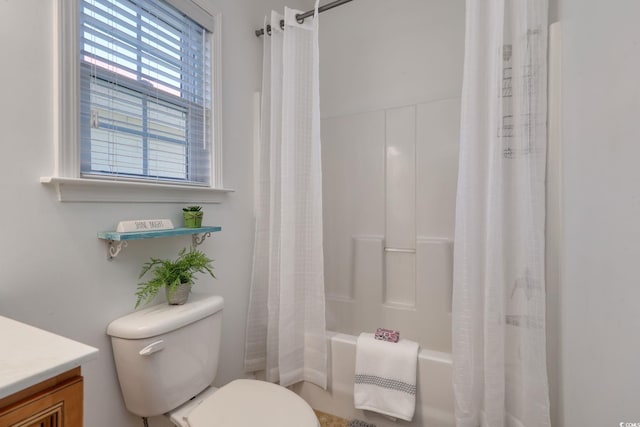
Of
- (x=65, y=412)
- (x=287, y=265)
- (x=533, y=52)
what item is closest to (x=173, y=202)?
(x=287, y=265)

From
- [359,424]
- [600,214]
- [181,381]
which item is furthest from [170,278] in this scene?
[600,214]

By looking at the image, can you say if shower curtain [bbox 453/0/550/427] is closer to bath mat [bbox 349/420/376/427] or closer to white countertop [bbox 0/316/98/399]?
bath mat [bbox 349/420/376/427]

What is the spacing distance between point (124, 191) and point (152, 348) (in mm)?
566

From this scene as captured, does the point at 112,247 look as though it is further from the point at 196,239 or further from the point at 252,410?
the point at 252,410

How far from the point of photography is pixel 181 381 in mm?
1087

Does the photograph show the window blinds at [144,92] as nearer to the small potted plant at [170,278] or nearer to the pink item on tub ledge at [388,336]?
the small potted plant at [170,278]

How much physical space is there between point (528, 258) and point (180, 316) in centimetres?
128

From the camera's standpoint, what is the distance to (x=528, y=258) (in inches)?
42.8

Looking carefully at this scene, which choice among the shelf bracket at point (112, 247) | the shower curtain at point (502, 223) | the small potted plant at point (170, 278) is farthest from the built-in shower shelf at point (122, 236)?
the shower curtain at point (502, 223)

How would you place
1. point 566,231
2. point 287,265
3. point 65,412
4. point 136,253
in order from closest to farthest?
point 65,412
point 566,231
point 136,253
point 287,265

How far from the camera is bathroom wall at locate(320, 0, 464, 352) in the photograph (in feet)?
6.10

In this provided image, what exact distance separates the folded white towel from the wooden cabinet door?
3.61ft

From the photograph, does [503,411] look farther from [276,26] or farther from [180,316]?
[276,26]

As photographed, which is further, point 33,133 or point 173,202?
point 173,202
